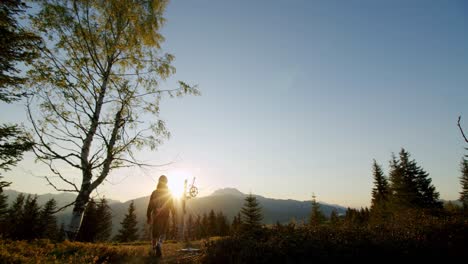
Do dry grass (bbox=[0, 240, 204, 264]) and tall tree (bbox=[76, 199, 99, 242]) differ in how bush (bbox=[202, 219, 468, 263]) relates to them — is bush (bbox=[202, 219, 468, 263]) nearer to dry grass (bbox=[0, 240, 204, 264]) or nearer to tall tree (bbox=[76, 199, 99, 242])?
dry grass (bbox=[0, 240, 204, 264])

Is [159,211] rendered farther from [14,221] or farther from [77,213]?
[14,221]

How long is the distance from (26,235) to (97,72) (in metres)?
7.62

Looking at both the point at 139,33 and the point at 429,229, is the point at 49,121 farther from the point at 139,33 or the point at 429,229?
the point at 429,229

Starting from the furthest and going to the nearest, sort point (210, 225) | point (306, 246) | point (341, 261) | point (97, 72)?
point (210, 225) < point (97, 72) < point (306, 246) < point (341, 261)

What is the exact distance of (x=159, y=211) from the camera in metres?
8.17

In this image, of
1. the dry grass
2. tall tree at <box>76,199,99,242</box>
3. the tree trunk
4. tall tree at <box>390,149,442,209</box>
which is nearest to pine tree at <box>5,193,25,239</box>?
the dry grass

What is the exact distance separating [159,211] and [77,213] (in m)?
2.69

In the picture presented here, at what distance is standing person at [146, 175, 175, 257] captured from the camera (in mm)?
8008

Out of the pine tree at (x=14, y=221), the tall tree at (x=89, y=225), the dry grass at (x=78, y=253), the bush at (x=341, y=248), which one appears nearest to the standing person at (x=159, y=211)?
the dry grass at (x=78, y=253)

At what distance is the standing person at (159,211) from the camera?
26.3 ft

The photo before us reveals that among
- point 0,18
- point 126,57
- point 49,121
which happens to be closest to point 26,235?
point 49,121

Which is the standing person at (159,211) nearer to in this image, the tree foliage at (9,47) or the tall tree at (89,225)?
the tree foliage at (9,47)

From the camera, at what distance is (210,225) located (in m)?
50.3

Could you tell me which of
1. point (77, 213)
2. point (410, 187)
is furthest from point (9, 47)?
point (410, 187)
